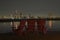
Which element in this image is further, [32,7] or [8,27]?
[32,7]

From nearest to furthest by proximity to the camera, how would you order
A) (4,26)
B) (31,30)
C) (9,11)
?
(31,30), (4,26), (9,11)

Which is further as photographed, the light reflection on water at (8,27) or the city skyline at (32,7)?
the city skyline at (32,7)

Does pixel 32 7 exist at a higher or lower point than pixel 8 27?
higher

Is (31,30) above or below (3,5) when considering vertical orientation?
below

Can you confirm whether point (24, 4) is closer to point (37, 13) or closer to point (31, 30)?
point (37, 13)

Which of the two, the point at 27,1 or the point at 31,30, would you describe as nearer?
the point at 31,30

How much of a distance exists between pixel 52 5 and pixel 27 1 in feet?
2.61

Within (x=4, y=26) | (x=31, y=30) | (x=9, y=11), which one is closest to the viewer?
(x=31, y=30)

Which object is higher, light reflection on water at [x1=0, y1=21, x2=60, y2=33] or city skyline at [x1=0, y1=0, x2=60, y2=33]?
city skyline at [x1=0, y1=0, x2=60, y2=33]

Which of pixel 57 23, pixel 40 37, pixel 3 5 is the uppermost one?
pixel 3 5

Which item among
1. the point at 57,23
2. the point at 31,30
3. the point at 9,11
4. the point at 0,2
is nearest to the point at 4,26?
the point at 9,11

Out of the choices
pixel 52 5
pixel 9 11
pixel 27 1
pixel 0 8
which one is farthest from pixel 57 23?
pixel 0 8

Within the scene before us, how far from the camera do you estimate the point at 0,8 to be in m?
4.45

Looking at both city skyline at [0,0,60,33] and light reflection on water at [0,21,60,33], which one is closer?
light reflection on water at [0,21,60,33]
